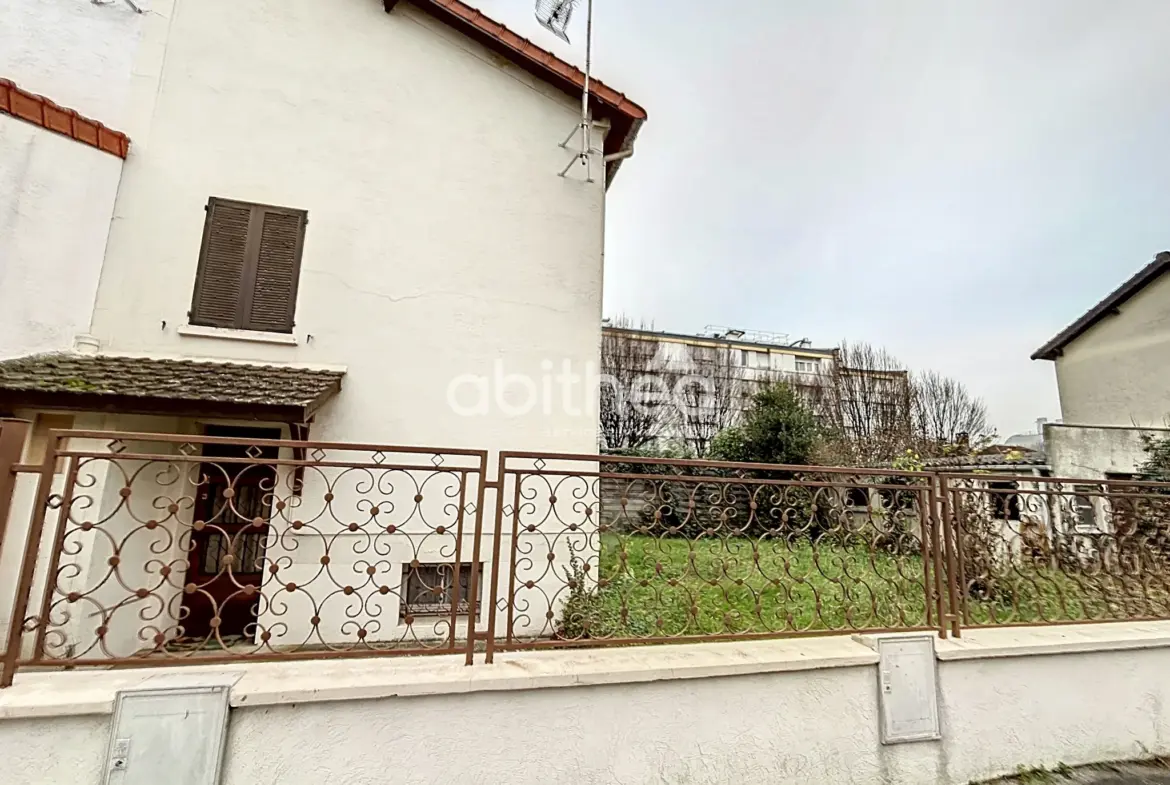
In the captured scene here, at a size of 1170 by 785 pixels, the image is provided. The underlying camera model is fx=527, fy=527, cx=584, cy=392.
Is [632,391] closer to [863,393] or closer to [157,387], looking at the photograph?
[863,393]

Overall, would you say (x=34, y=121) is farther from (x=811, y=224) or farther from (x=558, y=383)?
(x=811, y=224)

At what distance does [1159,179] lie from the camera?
10.5 m

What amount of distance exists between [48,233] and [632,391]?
18744 mm

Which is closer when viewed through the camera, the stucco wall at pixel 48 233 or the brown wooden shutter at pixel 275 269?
the stucco wall at pixel 48 233

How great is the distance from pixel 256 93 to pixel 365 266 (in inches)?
105

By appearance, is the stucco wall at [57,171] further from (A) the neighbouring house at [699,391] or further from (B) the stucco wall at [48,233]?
(A) the neighbouring house at [699,391]

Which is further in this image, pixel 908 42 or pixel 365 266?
pixel 908 42

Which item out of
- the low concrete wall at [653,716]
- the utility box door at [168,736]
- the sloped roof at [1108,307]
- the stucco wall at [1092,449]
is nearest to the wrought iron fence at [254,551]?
the low concrete wall at [653,716]

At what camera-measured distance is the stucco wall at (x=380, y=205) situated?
Result: 6.30 metres

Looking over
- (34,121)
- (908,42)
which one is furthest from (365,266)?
(908,42)

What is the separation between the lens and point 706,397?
2381 cm

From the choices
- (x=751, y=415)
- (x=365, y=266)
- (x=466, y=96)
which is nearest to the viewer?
(x=365, y=266)

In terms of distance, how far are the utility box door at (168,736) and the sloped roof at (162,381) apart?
3.04 m

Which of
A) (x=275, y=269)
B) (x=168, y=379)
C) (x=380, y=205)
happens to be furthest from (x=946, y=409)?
(x=168, y=379)
